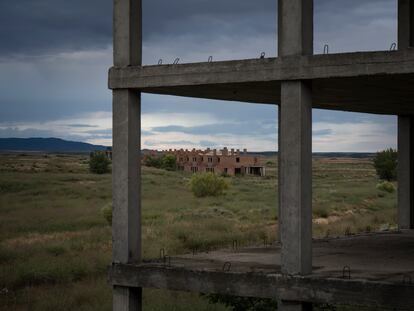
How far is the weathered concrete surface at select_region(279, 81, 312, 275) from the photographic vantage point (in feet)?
35.5

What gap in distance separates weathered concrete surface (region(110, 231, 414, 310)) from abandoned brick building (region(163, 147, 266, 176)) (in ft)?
272

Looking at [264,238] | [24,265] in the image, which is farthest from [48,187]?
[24,265]

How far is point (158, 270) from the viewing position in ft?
39.3

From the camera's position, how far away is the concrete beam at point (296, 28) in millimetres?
10852

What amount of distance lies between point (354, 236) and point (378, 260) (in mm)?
4293

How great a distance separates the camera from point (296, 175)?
35.5 ft

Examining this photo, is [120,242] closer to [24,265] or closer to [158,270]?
[158,270]

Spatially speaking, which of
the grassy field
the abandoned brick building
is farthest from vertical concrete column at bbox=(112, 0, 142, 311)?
the abandoned brick building

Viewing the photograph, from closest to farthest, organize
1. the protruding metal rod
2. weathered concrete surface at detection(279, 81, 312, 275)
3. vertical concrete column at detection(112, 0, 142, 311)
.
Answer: weathered concrete surface at detection(279, 81, 312, 275) < the protruding metal rod < vertical concrete column at detection(112, 0, 142, 311)

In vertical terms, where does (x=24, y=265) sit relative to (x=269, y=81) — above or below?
below

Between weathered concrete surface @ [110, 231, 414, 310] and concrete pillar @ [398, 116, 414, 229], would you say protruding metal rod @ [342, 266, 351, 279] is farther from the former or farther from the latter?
concrete pillar @ [398, 116, 414, 229]

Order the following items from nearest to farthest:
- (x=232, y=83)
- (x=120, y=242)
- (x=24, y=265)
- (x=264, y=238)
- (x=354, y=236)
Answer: (x=232, y=83) → (x=120, y=242) → (x=354, y=236) → (x=24, y=265) → (x=264, y=238)

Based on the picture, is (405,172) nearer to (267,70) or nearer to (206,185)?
(267,70)

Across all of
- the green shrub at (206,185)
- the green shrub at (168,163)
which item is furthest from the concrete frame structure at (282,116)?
the green shrub at (168,163)
